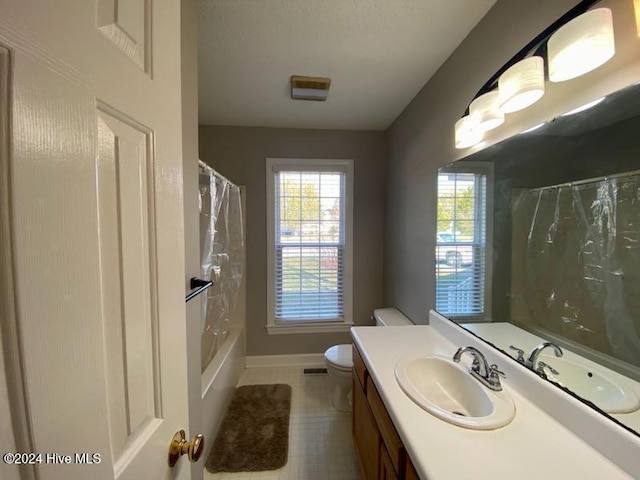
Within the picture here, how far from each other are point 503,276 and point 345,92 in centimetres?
158

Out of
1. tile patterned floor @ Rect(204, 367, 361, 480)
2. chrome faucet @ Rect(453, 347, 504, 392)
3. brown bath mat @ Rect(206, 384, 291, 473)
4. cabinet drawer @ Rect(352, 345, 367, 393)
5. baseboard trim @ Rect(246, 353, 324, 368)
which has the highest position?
chrome faucet @ Rect(453, 347, 504, 392)

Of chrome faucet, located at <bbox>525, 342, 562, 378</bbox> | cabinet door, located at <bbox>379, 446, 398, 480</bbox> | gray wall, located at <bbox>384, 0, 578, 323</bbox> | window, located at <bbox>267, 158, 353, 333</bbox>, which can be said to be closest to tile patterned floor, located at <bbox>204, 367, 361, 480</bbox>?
window, located at <bbox>267, 158, 353, 333</bbox>

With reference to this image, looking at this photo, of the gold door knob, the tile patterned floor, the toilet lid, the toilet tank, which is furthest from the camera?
the toilet tank

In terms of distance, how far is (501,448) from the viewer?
2.51 ft

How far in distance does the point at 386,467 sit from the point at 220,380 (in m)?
1.25

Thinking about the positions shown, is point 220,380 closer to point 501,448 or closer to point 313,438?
point 313,438

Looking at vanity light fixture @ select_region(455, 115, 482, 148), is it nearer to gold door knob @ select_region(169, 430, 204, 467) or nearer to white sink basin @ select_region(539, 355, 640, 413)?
white sink basin @ select_region(539, 355, 640, 413)

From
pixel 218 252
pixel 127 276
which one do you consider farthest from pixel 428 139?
pixel 127 276

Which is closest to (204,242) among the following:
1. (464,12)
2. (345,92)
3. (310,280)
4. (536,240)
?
(310,280)

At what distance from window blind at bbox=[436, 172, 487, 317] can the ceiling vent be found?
99 cm

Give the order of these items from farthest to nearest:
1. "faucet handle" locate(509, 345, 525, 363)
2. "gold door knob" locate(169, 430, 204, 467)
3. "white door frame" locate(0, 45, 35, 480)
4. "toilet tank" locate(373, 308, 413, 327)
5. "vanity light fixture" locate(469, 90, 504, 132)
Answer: "toilet tank" locate(373, 308, 413, 327) < "vanity light fixture" locate(469, 90, 504, 132) < "faucet handle" locate(509, 345, 525, 363) < "gold door knob" locate(169, 430, 204, 467) < "white door frame" locate(0, 45, 35, 480)

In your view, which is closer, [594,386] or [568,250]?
[594,386]

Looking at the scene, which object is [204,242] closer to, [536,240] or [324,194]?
[324,194]

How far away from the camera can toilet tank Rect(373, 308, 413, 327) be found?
213 centimetres
